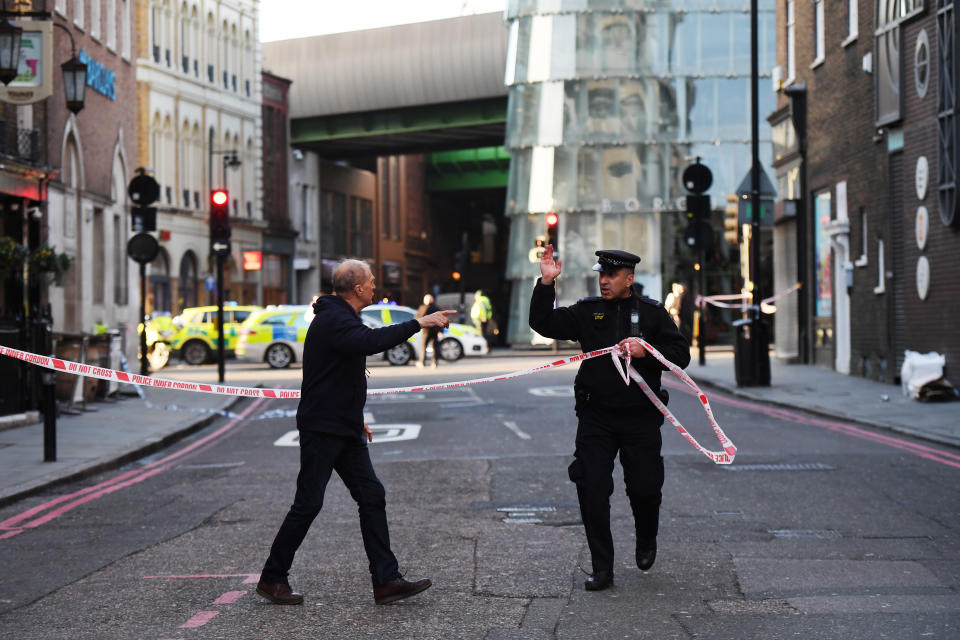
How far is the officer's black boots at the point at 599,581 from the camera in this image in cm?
703

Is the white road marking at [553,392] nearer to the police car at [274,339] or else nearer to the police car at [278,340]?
the police car at [278,340]

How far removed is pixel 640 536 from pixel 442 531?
193 centimetres

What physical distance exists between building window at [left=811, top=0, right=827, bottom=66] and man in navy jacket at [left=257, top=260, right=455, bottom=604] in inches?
906

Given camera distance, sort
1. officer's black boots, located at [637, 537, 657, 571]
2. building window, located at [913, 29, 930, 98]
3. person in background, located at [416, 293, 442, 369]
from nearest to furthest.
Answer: officer's black boots, located at [637, 537, 657, 571]
building window, located at [913, 29, 930, 98]
person in background, located at [416, 293, 442, 369]

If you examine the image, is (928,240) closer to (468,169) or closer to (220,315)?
(220,315)

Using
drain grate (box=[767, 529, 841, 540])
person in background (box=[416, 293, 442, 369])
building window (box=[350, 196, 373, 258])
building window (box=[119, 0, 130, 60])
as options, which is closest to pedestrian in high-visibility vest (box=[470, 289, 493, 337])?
person in background (box=[416, 293, 442, 369])

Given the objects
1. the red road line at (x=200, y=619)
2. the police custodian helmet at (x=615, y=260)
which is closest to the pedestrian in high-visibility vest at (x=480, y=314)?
the police custodian helmet at (x=615, y=260)

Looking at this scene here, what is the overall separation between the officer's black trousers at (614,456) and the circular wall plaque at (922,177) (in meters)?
14.8

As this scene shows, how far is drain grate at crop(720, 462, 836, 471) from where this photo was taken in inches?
476

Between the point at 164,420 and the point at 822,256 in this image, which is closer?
the point at 164,420

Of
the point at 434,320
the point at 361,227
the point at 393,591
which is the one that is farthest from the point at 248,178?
the point at 434,320

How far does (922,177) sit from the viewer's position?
69.0ft

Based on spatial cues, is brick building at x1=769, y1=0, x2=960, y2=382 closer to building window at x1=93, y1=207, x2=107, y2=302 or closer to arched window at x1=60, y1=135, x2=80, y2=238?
arched window at x1=60, y1=135, x2=80, y2=238

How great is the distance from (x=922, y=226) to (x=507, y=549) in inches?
573
